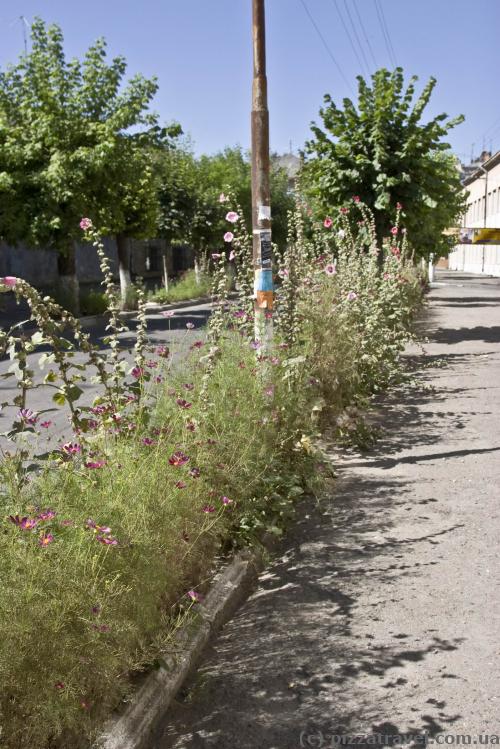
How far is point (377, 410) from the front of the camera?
30.7ft

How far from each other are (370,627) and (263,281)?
424cm

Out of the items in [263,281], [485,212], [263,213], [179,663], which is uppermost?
[485,212]

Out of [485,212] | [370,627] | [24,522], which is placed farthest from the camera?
[485,212]

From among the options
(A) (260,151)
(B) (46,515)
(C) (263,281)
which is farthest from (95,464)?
(A) (260,151)

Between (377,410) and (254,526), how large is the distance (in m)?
4.87

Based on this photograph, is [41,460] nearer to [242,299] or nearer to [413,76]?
[242,299]

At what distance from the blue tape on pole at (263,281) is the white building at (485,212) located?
57449 millimetres

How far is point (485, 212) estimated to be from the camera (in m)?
73.9

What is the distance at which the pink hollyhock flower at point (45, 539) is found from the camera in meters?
2.60

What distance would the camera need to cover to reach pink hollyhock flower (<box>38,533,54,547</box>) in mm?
2596

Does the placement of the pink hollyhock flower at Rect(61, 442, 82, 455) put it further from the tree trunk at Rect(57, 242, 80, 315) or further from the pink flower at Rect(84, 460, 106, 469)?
the tree trunk at Rect(57, 242, 80, 315)

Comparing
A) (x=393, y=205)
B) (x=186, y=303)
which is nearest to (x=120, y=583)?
(x=393, y=205)

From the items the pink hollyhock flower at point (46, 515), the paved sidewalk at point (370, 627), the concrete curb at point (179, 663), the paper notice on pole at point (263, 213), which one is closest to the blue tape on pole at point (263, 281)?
the paper notice on pole at point (263, 213)

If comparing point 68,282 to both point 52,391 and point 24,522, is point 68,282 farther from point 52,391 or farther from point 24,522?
point 24,522
